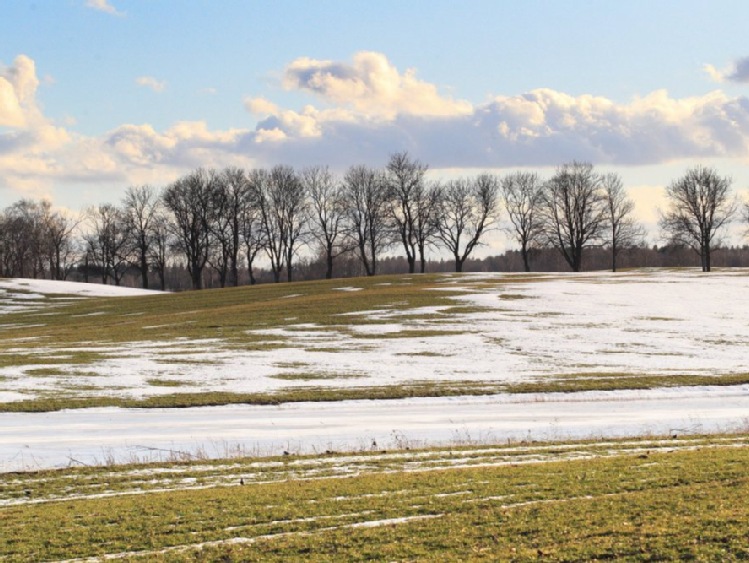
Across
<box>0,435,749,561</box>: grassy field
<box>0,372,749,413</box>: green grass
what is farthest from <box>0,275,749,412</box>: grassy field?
<box>0,435,749,561</box>: grassy field

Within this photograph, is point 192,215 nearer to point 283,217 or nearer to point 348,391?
point 283,217

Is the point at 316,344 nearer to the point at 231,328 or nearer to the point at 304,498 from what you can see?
the point at 231,328

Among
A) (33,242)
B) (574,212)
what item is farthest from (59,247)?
(574,212)

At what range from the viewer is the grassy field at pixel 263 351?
989 inches

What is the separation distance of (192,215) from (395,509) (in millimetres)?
99417

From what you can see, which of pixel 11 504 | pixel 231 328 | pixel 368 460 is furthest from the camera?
pixel 231 328

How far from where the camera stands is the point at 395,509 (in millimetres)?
9445

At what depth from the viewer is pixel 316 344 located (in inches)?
1437

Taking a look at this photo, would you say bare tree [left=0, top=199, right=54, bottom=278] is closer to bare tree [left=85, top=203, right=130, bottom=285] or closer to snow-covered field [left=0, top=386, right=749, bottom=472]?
bare tree [left=85, top=203, right=130, bottom=285]

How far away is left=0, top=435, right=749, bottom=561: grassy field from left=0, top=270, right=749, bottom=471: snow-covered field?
3.97 m

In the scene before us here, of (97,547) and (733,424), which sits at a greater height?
(97,547)

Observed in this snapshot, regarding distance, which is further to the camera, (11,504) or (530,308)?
(530,308)

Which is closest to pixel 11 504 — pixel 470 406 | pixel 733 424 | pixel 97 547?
pixel 97 547

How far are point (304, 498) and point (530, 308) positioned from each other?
39455 mm
